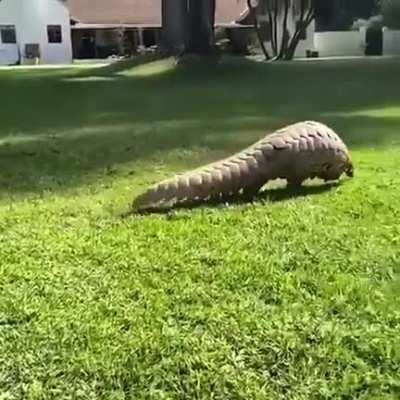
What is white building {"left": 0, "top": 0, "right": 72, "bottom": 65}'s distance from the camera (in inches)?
1650

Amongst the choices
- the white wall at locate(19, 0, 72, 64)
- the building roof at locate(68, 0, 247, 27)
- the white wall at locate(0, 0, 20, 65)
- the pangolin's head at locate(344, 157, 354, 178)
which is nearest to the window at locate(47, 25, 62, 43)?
the white wall at locate(19, 0, 72, 64)

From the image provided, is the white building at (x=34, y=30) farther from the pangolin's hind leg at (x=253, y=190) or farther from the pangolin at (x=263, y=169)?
the pangolin's hind leg at (x=253, y=190)

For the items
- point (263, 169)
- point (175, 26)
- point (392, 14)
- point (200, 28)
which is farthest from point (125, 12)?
point (263, 169)

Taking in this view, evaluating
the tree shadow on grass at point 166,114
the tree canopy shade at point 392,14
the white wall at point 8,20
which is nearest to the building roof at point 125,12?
the white wall at point 8,20

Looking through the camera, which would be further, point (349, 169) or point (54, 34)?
point (54, 34)

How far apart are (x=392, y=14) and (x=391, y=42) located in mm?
2320

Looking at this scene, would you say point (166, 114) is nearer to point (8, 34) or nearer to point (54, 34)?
point (54, 34)

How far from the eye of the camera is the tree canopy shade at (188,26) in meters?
20.0

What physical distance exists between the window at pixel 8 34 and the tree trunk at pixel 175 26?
75.7 ft

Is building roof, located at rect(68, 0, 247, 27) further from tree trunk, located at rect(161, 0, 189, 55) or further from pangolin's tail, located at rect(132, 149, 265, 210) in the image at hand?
pangolin's tail, located at rect(132, 149, 265, 210)

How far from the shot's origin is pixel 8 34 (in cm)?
4256

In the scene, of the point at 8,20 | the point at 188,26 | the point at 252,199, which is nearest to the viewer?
the point at 252,199

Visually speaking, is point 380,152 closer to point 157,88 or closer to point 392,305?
point 392,305

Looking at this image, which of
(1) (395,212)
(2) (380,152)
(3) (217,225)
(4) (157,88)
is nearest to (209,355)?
(3) (217,225)
